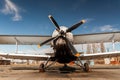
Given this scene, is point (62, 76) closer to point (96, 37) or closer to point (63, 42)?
point (63, 42)

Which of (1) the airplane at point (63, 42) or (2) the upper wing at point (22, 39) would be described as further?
(2) the upper wing at point (22, 39)

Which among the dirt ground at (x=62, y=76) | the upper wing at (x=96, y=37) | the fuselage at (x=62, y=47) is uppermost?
the upper wing at (x=96, y=37)

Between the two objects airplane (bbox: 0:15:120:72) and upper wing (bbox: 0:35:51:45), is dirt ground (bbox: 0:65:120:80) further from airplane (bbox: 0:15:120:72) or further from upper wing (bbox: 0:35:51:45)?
upper wing (bbox: 0:35:51:45)

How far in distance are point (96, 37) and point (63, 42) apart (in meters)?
9.49

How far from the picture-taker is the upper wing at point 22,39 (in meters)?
21.3

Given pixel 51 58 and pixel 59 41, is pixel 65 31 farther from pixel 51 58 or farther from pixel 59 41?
pixel 51 58

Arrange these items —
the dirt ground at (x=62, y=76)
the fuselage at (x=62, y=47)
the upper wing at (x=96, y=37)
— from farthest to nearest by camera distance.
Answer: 1. the upper wing at (x=96, y=37)
2. the fuselage at (x=62, y=47)
3. the dirt ground at (x=62, y=76)

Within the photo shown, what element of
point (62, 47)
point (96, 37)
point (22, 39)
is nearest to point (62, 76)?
point (62, 47)

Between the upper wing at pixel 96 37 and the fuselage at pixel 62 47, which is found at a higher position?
the upper wing at pixel 96 37

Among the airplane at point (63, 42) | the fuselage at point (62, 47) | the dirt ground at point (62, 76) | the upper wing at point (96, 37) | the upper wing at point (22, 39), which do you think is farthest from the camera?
the upper wing at point (22, 39)

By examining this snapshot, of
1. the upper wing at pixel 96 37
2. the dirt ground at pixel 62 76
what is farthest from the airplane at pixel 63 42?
the dirt ground at pixel 62 76

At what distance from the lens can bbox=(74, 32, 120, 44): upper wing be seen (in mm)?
20969

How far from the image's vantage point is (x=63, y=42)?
1370cm

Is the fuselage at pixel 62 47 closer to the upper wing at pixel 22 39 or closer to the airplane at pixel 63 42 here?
the airplane at pixel 63 42
